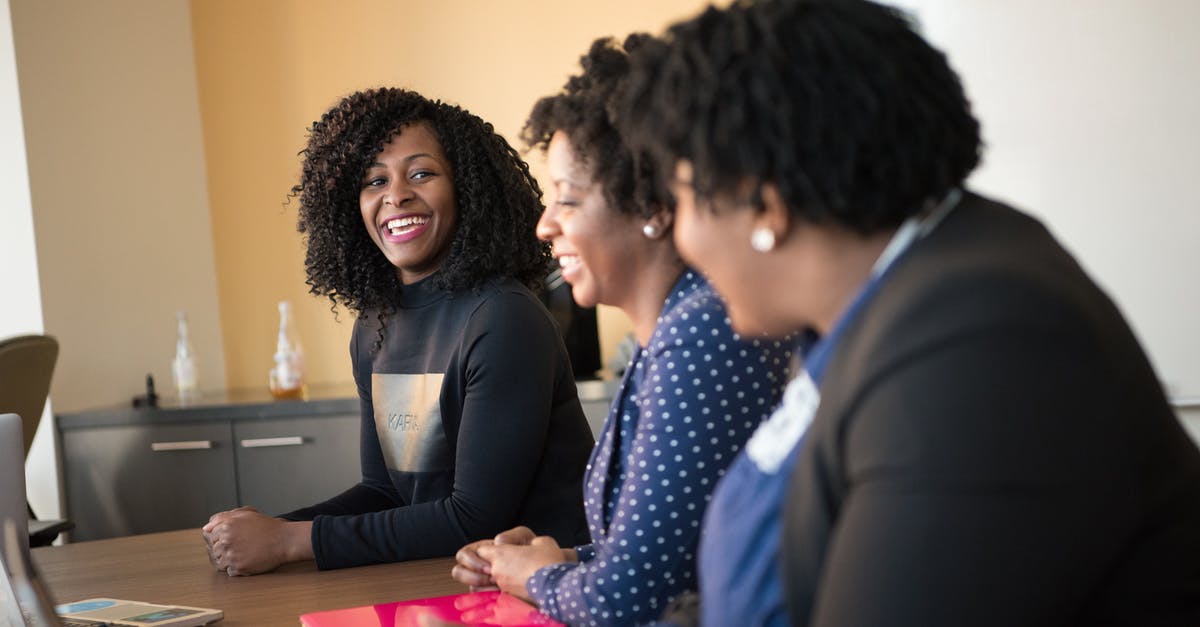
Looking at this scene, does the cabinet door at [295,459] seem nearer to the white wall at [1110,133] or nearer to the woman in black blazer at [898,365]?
the white wall at [1110,133]

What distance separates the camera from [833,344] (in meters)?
0.85

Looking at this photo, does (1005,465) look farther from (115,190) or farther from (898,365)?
(115,190)

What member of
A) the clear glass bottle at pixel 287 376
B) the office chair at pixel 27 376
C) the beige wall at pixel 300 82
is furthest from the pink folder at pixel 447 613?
the beige wall at pixel 300 82

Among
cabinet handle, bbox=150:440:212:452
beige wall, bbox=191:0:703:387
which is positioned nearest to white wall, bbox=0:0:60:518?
cabinet handle, bbox=150:440:212:452

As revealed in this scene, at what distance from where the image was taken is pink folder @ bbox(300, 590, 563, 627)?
52.5 inches

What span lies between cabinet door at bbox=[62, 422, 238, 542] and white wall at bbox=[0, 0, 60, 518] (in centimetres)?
7

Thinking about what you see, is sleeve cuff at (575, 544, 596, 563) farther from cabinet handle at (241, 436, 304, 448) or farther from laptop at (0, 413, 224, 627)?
cabinet handle at (241, 436, 304, 448)

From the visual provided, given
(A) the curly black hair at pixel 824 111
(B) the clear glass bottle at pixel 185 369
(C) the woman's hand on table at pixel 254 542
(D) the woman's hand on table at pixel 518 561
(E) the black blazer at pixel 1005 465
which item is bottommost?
(B) the clear glass bottle at pixel 185 369

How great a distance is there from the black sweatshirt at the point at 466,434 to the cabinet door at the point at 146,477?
6.02 feet

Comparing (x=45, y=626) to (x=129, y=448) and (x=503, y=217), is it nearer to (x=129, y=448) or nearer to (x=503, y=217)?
(x=503, y=217)

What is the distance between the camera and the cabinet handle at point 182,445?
377 centimetres

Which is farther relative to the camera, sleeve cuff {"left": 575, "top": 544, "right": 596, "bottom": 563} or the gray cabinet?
the gray cabinet

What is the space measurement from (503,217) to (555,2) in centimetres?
212

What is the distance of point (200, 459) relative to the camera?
3.80 m
